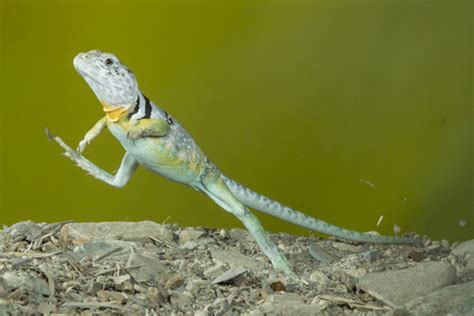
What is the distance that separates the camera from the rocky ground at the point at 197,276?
2760 mm

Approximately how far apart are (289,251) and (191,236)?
57 cm

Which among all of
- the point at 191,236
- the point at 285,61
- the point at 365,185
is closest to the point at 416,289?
the point at 191,236

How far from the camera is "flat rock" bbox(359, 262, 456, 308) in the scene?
3047 mm

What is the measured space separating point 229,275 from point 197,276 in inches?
7.1

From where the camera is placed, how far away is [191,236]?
404cm

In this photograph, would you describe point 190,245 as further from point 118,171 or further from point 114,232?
point 118,171

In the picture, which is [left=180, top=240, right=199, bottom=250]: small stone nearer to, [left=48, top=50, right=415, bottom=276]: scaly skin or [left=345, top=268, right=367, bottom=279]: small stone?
[left=48, top=50, right=415, bottom=276]: scaly skin

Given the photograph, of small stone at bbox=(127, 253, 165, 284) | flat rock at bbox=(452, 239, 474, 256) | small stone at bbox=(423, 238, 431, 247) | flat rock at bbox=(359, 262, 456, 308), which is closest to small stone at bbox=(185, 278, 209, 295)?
small stone at bbox=(127, 253, 165, 284)

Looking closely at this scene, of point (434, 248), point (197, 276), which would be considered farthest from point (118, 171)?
point (434, 248)

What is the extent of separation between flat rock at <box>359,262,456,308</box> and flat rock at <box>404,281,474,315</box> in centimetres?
17

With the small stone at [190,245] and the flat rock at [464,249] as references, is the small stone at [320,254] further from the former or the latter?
the flat rock at [464,249]

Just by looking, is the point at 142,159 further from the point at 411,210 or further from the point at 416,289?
the point at 411,210

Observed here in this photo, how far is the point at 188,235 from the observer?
403cm

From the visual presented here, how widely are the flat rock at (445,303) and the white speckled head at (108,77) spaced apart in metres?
1.65
